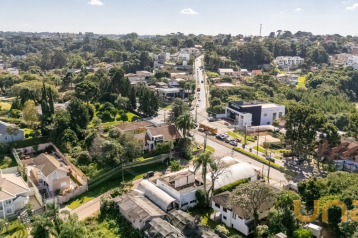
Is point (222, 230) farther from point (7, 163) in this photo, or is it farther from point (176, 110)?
point (7, 163)

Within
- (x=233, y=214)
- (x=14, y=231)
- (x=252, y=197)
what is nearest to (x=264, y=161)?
(x=233, y=214)

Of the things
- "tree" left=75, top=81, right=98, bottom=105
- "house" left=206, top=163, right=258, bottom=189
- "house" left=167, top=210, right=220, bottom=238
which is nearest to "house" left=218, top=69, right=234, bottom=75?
"tree" left=75, top=81, right=98, bottom=105

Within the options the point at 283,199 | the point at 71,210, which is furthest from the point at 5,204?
the point at 283,199

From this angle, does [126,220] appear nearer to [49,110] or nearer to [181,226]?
[181,226]

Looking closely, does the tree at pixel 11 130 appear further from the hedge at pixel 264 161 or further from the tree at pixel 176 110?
the hedge at pixel 264 161

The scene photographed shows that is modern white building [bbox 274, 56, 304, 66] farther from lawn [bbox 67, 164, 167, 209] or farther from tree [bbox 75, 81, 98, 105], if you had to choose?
lawn [bbox 67, 164, 167, 209]

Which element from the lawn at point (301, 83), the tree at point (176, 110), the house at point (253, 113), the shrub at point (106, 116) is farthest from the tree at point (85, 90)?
the lawn at point (301, 83)
